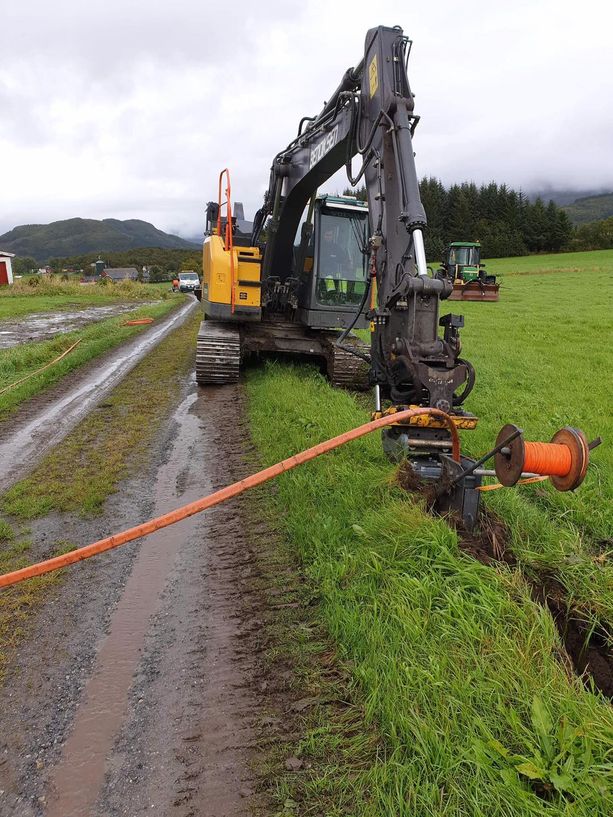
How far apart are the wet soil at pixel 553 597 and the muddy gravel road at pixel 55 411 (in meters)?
4.04

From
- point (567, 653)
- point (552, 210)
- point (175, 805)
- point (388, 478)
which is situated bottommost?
point (175, 805)

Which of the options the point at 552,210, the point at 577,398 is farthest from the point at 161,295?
the point at 552,210

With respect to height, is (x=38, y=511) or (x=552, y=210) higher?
(x=552, y=210)

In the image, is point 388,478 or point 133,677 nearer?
point 133,677

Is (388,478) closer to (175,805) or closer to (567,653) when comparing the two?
(567,653)

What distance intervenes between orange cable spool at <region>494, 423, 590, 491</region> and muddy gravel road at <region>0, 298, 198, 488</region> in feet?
14.7

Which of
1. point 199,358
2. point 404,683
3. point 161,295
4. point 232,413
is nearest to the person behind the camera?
point 404,683

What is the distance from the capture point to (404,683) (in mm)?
2396

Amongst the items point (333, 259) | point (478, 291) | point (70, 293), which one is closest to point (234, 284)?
point (333, 259)

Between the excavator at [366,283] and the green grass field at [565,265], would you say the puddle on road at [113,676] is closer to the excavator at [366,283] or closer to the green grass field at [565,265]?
the excavator at [366,283]

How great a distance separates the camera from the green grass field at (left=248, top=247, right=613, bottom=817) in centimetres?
192

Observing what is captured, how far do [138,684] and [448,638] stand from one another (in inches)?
59.4

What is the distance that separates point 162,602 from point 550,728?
86.2 inches

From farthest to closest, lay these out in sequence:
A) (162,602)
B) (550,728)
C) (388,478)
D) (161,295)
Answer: (161,295) < (388,478) < (162,602) < (550,728)
